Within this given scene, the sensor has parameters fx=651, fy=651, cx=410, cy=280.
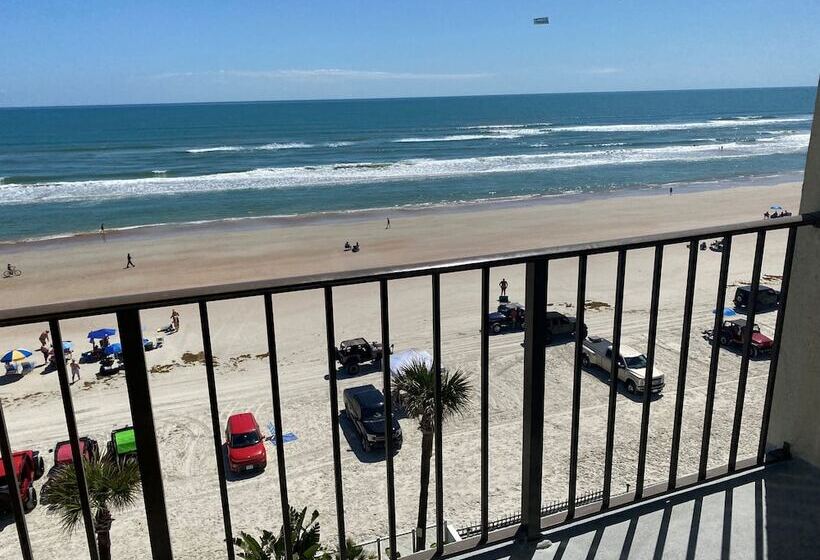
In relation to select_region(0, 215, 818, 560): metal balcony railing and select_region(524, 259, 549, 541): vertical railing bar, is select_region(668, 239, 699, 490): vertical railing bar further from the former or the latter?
select_region(524, 259, 549, 541): vertical railing bar

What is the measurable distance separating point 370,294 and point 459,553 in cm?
1533

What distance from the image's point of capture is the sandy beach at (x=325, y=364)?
845 cm

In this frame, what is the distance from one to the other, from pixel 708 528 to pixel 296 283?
5.66 feet

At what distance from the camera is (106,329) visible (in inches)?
577

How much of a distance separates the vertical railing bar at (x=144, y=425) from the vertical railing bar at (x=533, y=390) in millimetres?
1068

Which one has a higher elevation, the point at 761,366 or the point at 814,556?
the point at 814,556

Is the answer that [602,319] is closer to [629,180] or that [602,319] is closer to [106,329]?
[106,329]

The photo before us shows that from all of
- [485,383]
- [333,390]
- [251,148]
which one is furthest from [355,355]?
[251,148]

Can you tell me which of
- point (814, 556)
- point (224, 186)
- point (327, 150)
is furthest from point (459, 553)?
point (327, 150)

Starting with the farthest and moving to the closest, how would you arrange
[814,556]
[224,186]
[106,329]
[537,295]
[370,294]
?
[224,186], [370,294], [106,329], [814,556], [537,295]

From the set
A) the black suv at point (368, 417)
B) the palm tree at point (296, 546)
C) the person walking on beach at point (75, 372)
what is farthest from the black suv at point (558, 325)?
the palm tree at point (296, 546)

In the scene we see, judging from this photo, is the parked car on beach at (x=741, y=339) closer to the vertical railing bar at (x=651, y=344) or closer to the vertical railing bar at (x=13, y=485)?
the vertical railing bar at (x=651, y=344)

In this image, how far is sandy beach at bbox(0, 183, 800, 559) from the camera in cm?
845

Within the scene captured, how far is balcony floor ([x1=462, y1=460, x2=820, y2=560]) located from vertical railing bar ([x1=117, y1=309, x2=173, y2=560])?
103 cm
